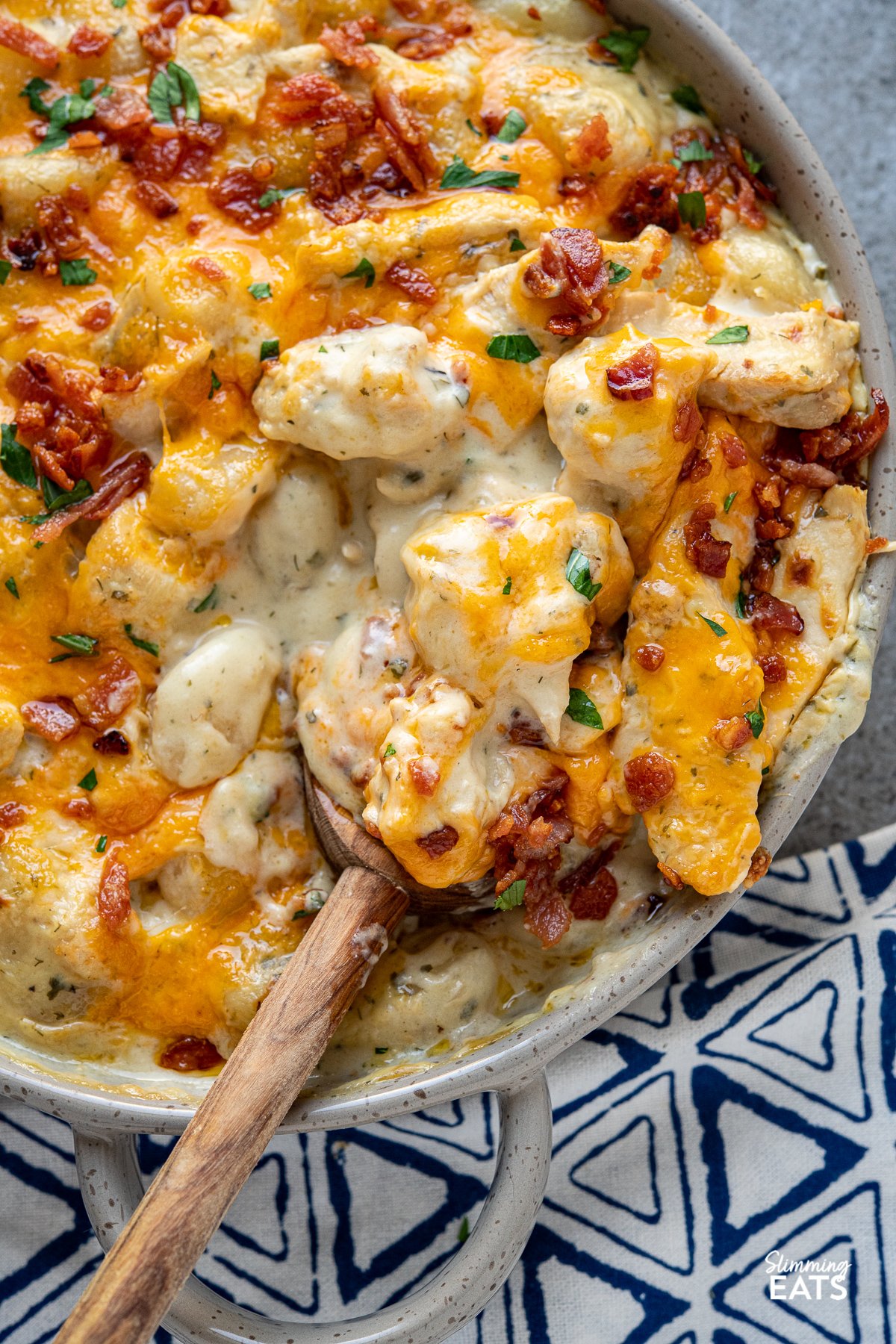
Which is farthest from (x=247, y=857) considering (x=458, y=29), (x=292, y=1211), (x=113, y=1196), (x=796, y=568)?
(x=458, y=29)

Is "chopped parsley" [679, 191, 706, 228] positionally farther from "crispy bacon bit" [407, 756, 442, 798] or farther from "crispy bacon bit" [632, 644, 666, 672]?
"crispy bacon bit" [407, 756, 442, 798]

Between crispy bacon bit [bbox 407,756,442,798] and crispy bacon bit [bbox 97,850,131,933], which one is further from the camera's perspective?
crispy bacon bit [bbox 97,850,131,933]

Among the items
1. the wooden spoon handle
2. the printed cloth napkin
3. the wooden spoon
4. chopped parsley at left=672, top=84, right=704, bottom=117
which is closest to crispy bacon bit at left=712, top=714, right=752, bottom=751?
the wooden spoon

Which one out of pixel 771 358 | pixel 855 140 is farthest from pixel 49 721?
pixel 855 140

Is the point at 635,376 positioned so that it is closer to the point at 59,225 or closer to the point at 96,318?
the point at 96,318

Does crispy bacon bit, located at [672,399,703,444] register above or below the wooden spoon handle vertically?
above
